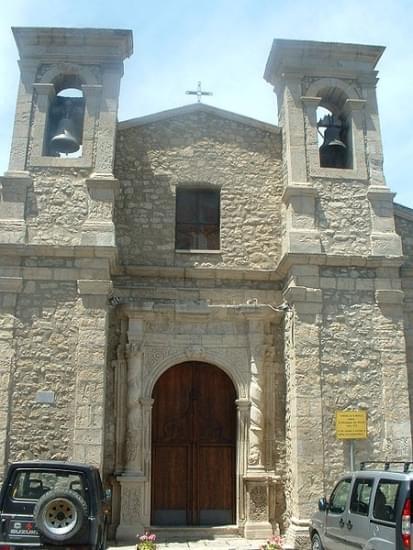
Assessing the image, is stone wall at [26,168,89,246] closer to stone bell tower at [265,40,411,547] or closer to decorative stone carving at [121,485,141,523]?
stone bell tower at [265,40,411,547]

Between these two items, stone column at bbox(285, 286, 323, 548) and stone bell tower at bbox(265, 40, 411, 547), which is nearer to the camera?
stone column at bbox(285, 286, 323, 548)

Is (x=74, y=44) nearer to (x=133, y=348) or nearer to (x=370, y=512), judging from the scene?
(x=133, y=348)

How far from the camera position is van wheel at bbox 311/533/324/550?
28.7 feet

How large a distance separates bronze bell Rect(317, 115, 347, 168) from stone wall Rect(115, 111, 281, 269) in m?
0.92

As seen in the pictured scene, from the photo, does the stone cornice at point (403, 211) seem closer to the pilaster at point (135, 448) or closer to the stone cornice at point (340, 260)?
the stone cornice at point (340, 260)

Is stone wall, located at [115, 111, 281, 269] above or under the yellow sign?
above

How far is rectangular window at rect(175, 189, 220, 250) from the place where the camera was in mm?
12352

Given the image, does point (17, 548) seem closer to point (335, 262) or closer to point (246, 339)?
point (246, 339)

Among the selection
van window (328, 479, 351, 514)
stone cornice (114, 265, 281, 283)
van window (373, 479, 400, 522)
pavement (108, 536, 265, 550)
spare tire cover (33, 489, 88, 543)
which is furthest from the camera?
stone cornice (114, 265, 281, 283)

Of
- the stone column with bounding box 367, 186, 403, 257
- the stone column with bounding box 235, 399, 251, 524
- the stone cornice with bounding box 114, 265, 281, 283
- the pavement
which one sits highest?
the stone column with bounding box 367, 186, 403, 257

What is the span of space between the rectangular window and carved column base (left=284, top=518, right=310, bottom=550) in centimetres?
509

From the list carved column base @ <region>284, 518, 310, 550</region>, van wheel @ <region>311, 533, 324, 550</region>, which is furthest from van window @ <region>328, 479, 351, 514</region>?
carved column base @ <region>284, 518, 310, 550</region>

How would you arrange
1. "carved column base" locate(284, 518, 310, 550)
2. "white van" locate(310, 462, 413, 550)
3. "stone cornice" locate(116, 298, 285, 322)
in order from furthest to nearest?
"stone cornice" locate(116, 298, 285, 322) < "carved column base" locate(284, 518, 310, 550) < "white van" locate(310, 462, 413, 550)

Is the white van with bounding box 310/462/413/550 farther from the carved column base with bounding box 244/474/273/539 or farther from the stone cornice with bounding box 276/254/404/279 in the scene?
the stone cornice with bounding box 276/254/404/279
